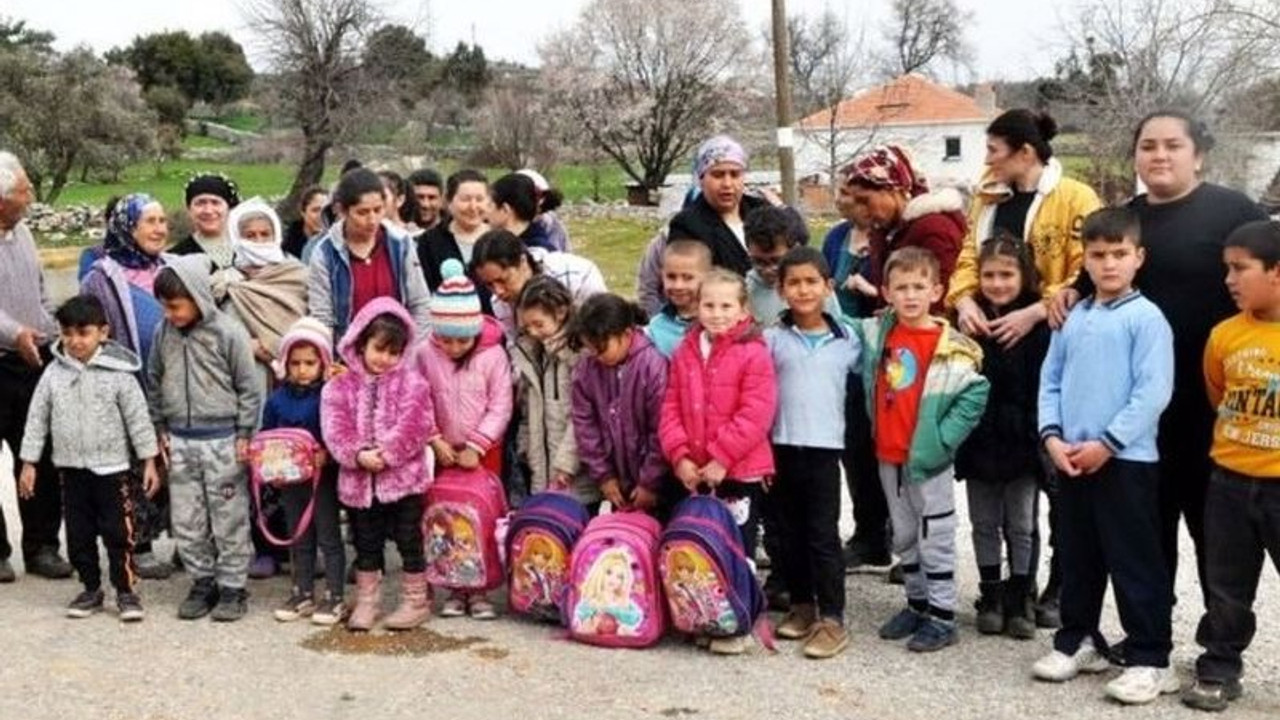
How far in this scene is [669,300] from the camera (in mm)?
5328

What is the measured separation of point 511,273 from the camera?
17.7ft

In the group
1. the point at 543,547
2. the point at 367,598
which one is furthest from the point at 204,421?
the point at 543,547

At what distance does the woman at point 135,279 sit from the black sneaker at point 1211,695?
4.23m

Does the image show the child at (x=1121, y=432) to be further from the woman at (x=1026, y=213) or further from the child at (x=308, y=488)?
the child at (x=308, y=488)

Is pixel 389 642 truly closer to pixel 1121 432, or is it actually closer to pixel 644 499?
pixel 644 499

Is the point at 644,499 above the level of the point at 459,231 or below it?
below

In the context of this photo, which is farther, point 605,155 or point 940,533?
point 605,155

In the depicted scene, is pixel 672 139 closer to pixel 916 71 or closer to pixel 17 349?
pixel 916 71

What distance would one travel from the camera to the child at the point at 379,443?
504 cm

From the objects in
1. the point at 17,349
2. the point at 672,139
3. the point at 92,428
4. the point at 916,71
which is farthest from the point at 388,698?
the point at 916,71

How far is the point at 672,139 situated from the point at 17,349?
41.7 meters

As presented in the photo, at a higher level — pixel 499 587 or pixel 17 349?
pixel 17 349

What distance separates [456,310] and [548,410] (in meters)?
0.55

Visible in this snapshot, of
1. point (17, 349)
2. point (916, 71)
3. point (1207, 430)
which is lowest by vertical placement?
point (1207, 430)
